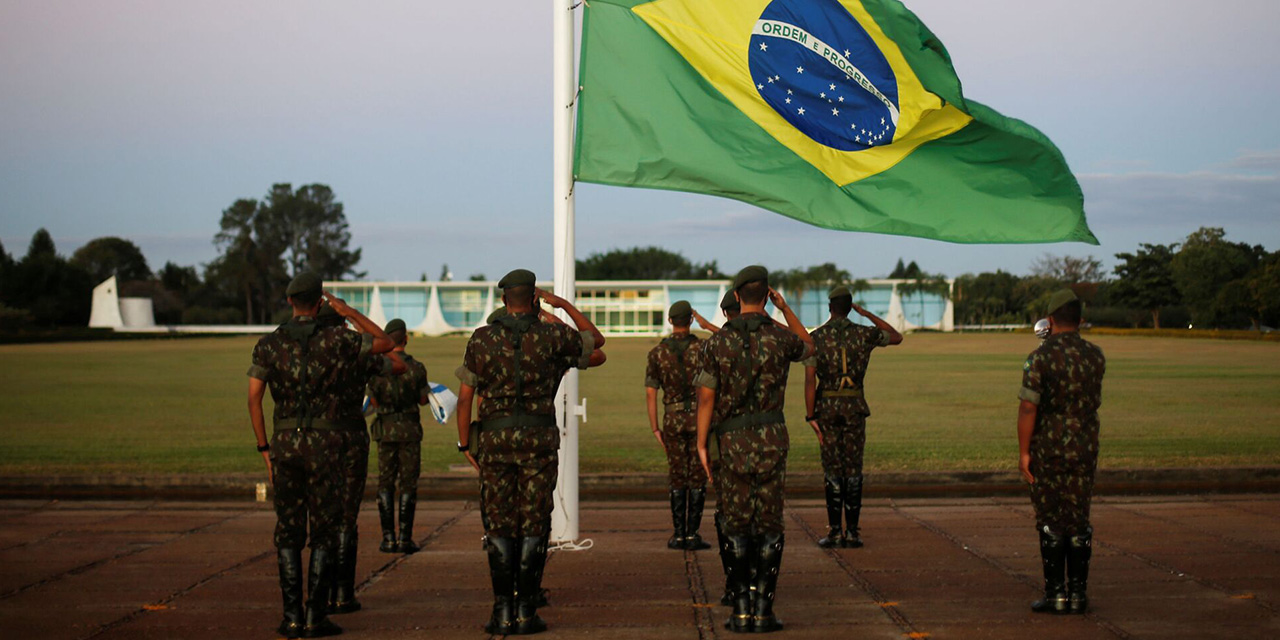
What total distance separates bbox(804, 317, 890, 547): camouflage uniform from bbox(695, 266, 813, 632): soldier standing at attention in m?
2.74

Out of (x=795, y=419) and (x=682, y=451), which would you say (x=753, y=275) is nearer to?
(x=682, y=451)

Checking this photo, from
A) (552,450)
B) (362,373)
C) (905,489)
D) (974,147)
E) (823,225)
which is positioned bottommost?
(905,489)

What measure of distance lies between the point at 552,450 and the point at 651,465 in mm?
8157

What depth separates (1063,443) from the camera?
22.6ft

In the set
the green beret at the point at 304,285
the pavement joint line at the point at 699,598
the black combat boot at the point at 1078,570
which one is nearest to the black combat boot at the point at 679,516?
the pavement joint line at the point at 699,598

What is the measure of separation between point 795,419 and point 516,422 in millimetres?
16286

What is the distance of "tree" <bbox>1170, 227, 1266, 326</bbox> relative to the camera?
7644 centimetres

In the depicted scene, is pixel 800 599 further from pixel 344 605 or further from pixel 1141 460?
pixel 1141 460

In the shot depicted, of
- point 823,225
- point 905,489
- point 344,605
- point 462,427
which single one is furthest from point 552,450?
point 905,489

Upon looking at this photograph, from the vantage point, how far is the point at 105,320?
10406 centimetres

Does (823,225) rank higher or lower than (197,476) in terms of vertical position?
higher

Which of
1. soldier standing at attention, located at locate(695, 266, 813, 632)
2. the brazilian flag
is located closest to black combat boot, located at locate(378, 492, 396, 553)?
the brazilian flag

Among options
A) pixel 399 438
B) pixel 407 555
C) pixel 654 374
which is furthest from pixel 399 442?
pixel 654 374

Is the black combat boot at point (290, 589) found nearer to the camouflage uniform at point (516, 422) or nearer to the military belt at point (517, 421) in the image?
the camouflage uniform at point (516, 422)
